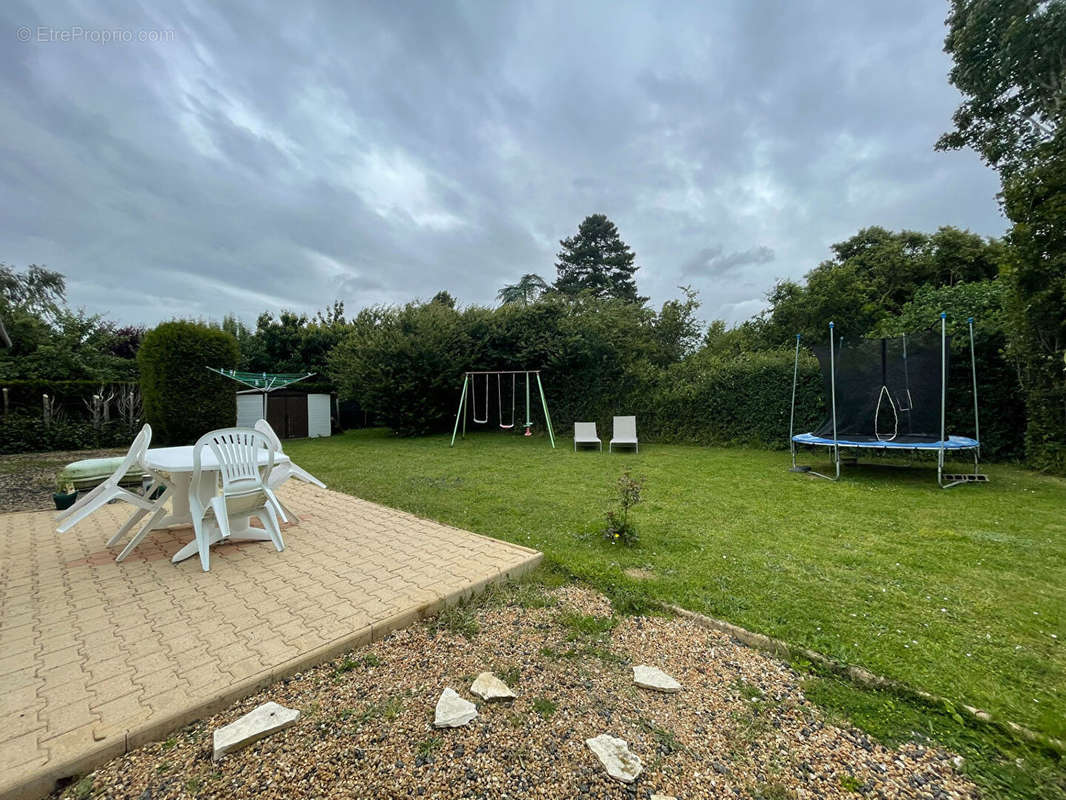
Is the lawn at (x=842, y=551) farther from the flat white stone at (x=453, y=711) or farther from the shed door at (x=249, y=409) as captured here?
the shed door at (x=249, y=409)

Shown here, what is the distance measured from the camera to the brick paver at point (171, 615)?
1438 mm

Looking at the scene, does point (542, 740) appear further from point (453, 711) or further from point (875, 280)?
point (875, 280)

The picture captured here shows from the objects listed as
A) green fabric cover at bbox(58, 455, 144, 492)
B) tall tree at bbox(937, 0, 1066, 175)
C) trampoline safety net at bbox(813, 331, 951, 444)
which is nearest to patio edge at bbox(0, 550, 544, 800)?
green fabric cover at bbox(58, 455, 144, 492)

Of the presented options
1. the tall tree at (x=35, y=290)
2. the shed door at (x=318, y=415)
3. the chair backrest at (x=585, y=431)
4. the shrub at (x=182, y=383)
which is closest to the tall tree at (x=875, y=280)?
the chair backrest at (x=585, y=431)

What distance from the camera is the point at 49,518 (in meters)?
4.06

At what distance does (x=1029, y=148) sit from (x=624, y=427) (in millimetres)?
10421

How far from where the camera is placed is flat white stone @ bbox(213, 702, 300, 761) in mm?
1346

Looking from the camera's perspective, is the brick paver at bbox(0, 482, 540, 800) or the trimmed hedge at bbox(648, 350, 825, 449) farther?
the trimmed hedge at bbox(648, 350, 825, 449)

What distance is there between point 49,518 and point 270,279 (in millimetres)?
12451

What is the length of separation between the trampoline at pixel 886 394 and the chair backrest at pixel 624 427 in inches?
131

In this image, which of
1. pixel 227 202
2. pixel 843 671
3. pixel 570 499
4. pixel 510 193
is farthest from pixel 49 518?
pixel 510 193

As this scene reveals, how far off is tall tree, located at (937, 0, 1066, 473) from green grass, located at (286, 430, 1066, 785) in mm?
1318

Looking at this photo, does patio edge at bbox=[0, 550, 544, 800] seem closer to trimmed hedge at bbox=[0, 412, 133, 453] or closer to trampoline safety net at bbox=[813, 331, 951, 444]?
trampoline safety net at bbox=[813, 331, 951, 444]

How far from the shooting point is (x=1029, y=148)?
28.8 ft
